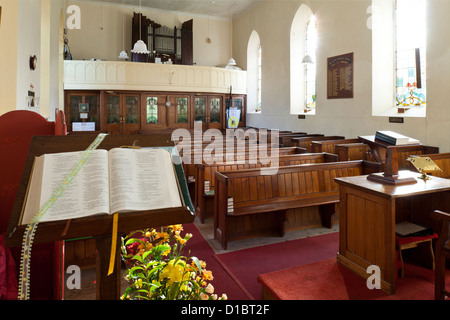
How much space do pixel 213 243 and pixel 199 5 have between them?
11205mm

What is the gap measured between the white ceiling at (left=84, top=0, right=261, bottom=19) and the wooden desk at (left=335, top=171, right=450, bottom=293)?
1077 cm

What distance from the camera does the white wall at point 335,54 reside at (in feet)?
19.1

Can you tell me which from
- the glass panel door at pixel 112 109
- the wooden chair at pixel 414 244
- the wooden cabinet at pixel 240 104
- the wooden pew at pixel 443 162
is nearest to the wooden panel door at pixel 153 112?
the glass panel door at pixel 112 109

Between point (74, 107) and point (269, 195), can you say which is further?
point (74, 107)

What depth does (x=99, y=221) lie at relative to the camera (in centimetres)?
101

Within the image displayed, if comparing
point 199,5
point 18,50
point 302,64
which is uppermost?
point 199,5

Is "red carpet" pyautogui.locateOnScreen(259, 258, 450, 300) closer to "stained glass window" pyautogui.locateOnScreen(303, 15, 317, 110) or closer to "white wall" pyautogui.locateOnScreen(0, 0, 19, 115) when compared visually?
"white wall" pyautogui.locateOnScreen(0, 0, 19, 115)

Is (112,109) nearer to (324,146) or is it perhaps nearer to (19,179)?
(324,146)

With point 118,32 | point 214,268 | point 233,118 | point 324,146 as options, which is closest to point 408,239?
point 214,268

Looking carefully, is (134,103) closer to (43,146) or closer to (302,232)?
(302,232)

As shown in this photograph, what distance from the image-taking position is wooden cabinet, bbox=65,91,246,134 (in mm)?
11328

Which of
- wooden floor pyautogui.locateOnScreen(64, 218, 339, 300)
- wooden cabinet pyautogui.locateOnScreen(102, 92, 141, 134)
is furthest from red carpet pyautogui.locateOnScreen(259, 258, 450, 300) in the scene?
wooden cabinet pyautogui.locateOnScreen(102, 92, 141, 134)

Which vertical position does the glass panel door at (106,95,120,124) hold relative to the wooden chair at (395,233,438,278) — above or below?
above
